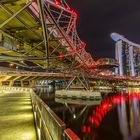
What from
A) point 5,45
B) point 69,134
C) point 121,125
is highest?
point 5,45

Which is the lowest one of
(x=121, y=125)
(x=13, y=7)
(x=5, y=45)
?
(x=121, y=125)

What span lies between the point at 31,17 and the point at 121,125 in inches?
820

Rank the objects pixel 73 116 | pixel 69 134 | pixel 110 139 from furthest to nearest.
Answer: pixel 73 116
pixel 110 139
pixel 69 134

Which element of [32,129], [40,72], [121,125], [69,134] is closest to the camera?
[69,134]

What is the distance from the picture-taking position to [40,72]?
8562 cm

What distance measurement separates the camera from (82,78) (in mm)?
57594

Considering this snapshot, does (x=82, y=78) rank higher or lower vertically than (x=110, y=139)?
higher

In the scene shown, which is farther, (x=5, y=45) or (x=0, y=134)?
(x=5, y=45)

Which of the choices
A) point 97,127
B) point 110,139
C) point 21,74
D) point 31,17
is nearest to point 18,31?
point 31,17

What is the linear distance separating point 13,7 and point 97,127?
19083 millimetres

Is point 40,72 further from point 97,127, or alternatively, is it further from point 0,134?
point 0,134

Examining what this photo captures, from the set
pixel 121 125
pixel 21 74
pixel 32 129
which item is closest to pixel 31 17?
pixel 32 129

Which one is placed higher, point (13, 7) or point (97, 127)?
point (13, 7)

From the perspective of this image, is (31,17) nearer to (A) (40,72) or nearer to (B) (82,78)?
(B) (82,78)
